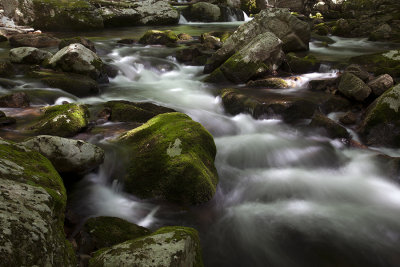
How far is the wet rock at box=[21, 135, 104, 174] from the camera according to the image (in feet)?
13.6

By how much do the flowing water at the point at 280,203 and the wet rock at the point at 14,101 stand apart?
2723mm

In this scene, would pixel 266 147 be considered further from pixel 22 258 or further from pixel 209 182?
pixel 22 258

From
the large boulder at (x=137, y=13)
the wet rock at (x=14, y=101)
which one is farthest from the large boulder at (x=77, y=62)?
the large boulder at (x=137, y=13)

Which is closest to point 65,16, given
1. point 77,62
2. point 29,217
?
point 77,62

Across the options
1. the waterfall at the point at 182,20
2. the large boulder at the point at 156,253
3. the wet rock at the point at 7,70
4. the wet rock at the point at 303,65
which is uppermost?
the waterfall at the point at 182,20

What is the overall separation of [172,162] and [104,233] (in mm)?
1378

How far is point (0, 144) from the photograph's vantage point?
3.06 m

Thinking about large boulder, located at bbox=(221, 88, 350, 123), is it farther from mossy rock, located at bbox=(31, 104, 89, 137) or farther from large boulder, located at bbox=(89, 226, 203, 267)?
large boulder, located at bbox=(89, 226, 203, 267)

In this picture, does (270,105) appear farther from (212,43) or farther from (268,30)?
(212,43)

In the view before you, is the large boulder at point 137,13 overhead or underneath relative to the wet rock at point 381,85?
overhead

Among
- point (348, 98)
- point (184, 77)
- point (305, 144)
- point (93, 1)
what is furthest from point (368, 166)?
point (93, 1)

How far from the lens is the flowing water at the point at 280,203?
12.3 ft

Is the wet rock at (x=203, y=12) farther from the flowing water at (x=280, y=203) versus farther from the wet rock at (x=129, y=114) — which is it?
the wet rock at (x=129, y=114)

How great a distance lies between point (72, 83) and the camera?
859 cm
